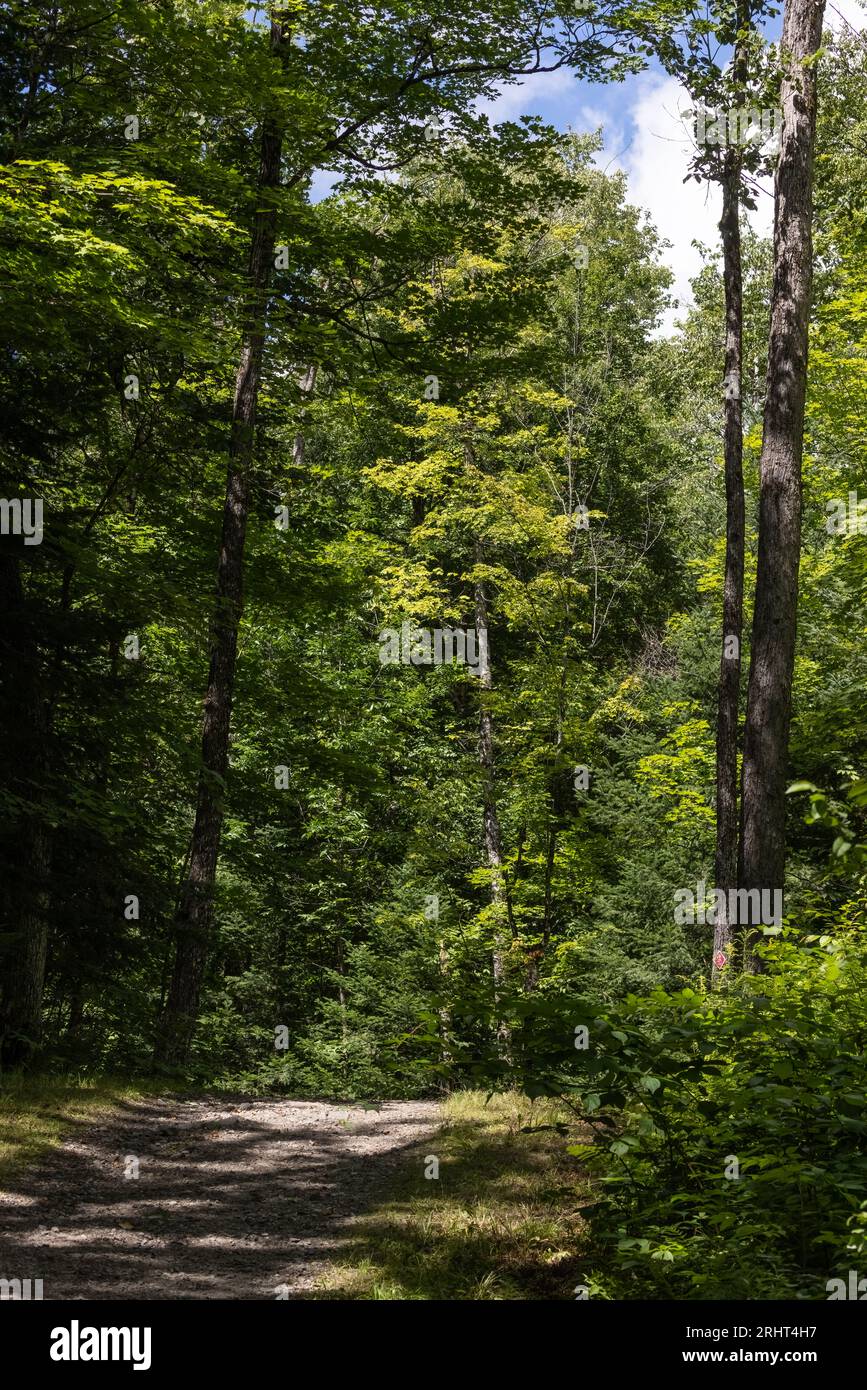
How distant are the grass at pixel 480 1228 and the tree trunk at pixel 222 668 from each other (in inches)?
189

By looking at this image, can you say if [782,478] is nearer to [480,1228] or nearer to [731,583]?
[480,1228]

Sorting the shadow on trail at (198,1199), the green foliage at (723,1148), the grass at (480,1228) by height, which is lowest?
the shadow on trail at (198,1199)

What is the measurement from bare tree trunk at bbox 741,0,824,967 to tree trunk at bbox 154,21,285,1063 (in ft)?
17.6

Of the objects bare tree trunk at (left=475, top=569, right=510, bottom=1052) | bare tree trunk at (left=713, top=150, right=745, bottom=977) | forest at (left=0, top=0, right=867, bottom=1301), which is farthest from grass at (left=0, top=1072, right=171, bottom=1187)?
bare tree trunk at (left=475, top=569, right=510, bottom=1052)

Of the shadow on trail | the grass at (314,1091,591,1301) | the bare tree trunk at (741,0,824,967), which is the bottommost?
the shadow on trail

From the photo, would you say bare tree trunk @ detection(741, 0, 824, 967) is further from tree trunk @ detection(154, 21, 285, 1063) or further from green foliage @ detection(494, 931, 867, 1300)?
tree trunk @ detection(154, 21, 285, 1063)

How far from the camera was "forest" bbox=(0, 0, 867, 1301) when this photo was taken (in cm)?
541

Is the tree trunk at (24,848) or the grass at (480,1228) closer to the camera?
the grass at (480,1228)

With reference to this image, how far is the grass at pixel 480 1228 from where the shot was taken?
17.4 ft

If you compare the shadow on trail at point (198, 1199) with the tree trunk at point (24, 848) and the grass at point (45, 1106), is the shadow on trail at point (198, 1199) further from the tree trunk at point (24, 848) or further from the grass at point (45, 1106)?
the tree trunk at point (24, 848)

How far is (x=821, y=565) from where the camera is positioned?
2138 centimetres

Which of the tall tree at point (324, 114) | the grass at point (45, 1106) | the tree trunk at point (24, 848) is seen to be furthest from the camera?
the tall tree at point (324, 114)

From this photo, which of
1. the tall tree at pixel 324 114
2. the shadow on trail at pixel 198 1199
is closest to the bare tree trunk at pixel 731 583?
the tall tree at pixel 324 114
